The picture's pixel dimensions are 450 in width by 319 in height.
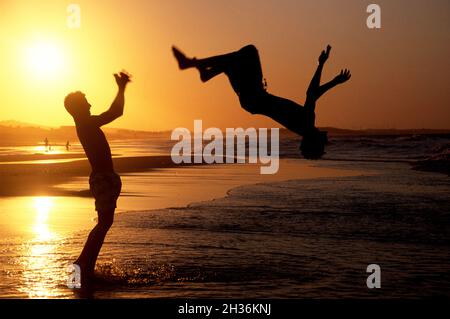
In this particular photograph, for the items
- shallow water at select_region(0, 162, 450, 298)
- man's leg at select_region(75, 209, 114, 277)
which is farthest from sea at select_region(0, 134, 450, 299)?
man's leg at select_region(75, 209, 114, 277)

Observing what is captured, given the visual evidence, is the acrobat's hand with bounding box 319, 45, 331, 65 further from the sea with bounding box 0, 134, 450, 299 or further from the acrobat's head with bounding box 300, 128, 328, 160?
the sea with bounding box 0, 134, 450, 299

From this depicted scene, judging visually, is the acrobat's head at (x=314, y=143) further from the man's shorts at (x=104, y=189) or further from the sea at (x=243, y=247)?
the man's shorts at (x=104, y=189)

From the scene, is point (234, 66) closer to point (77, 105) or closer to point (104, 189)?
point (104, 189)

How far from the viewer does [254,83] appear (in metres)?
5.74

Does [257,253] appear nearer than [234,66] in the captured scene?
No

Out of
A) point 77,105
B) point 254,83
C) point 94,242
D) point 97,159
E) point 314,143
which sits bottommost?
point 94,242

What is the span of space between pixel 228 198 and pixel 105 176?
1320 cm

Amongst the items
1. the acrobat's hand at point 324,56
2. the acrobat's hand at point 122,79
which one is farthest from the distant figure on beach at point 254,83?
the acrobat's hand at point 122,79

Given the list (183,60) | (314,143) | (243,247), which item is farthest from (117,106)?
(243,247)

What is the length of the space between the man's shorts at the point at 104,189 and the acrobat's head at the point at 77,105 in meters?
0.95

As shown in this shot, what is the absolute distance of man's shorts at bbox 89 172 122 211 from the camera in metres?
9.69

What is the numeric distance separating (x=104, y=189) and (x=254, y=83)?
15.0 ft
